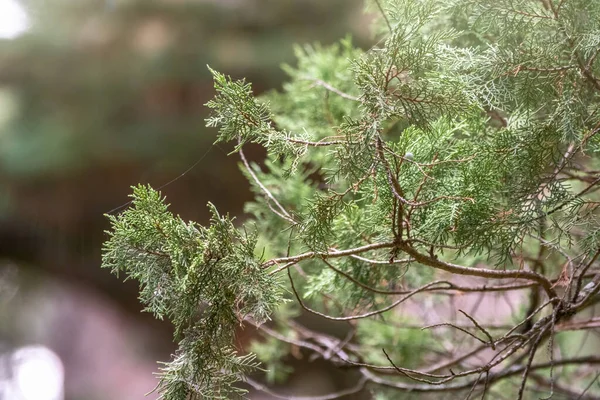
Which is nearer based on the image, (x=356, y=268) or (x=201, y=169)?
(x=356, y=268)

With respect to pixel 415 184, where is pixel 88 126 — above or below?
above

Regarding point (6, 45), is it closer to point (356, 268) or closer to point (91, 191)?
point (91, 191)

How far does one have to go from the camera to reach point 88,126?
1589mm

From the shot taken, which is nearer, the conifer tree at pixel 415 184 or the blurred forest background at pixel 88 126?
the conifer tree at pixel 415 184

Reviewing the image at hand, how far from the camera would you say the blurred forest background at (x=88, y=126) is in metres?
1.44

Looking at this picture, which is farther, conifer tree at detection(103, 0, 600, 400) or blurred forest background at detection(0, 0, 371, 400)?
blurred forest background at detection(0, 0, 371, 400)

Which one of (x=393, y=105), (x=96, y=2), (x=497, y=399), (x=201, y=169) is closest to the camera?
(x=393, y=105)

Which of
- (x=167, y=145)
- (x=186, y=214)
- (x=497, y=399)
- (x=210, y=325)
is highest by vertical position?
(x=167, y=145)

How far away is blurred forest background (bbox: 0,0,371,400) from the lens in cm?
144

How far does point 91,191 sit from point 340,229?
97 cm

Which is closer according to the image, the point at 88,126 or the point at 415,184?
the point at 415,184

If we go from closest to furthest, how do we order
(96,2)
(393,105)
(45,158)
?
(393,105)
(96,2)
(45,158)

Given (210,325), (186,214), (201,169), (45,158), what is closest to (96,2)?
(45,158)

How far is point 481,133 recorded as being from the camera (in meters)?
0.77
